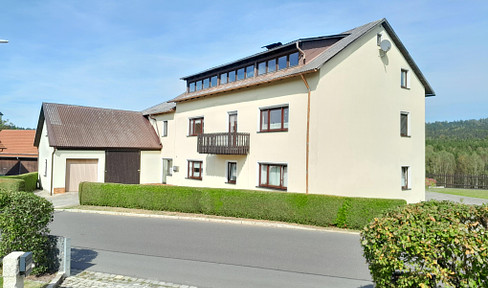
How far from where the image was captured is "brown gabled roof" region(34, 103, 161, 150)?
74.8ft

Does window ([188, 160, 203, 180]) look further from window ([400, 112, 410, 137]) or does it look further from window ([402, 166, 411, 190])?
window ([400, 112, 410, 137])

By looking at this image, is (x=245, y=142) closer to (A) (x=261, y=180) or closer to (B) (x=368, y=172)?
(A) (x=261, y=180)

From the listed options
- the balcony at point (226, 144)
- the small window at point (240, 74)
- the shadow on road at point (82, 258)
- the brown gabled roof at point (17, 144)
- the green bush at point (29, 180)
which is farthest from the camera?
the brown gabled roof at point (17, 144)

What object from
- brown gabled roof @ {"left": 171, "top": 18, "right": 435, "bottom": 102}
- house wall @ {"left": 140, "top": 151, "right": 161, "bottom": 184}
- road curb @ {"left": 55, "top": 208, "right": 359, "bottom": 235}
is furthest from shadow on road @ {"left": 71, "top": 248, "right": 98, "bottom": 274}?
house wall @ {"left": 140, "top": 151, "right": 161, "bottom": 184}

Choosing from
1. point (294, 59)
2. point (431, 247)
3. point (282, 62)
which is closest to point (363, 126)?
point (294, 59)

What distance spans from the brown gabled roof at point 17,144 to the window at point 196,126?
18325 millimetres

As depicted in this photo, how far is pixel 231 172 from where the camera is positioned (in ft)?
63.9

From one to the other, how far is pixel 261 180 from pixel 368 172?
18.1 ft

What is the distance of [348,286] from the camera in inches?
261

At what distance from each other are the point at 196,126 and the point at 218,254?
1452cm

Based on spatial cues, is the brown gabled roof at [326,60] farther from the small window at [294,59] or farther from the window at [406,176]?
the window at [406,176]

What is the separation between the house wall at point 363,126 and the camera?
14.8 m

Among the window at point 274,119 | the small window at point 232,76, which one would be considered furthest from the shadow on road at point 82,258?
the small window at point 232,76

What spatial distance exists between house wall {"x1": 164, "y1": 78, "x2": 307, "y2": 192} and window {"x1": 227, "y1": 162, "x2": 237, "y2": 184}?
0.80 ft
